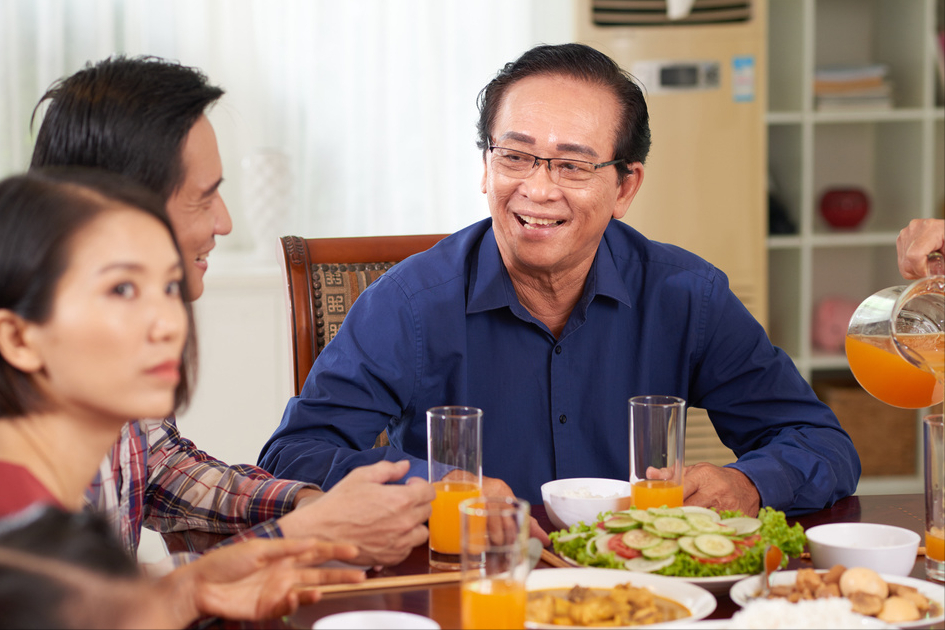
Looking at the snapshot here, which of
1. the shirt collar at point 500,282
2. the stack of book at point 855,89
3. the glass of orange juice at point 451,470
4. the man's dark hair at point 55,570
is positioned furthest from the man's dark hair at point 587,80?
the stack of book at point 855,89

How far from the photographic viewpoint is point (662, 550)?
107cm

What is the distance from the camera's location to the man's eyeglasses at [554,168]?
1.70m

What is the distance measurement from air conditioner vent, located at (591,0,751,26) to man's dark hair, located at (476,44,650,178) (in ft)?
5.06

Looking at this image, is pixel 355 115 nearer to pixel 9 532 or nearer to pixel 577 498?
pixel 577 498

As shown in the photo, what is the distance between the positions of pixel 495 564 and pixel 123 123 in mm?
717

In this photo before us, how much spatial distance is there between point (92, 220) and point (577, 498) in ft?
2.20

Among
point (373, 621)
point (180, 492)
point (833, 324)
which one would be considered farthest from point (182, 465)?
point (833, 324)

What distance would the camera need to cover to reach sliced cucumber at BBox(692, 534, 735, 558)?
3.44ft

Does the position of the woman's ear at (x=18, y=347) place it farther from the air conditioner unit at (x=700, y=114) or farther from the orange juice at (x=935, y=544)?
the air conditioner unit at (x=700, y=114)

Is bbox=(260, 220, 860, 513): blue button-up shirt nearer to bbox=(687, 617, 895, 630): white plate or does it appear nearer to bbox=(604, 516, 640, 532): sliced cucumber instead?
bbox=(604, 516, 640, 532): sliced cucumber

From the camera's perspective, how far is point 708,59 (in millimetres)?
3240

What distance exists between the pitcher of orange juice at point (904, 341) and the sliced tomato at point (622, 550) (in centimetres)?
42

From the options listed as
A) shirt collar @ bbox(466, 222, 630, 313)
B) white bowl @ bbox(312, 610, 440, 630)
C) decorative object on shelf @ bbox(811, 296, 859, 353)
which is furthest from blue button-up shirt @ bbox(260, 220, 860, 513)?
decorative object on shelf @ bbox(811, 296, 859, 353)

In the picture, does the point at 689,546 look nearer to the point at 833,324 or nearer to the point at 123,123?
the point at 123,123
